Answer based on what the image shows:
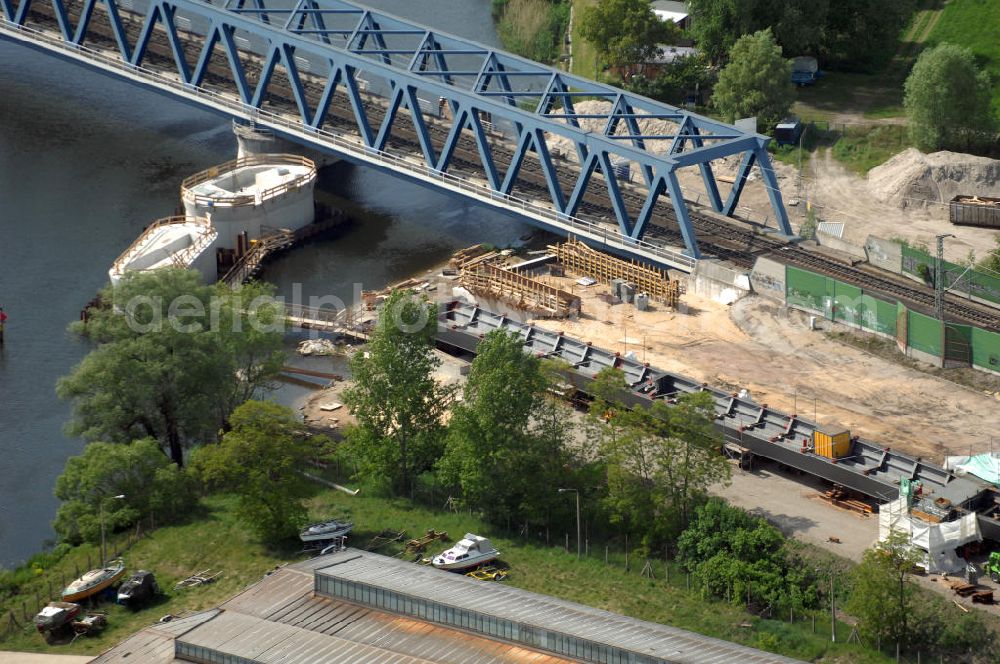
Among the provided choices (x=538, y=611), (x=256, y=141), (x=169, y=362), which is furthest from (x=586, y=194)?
(x=538, y=611)

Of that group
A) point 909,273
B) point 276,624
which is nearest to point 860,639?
point 276,624

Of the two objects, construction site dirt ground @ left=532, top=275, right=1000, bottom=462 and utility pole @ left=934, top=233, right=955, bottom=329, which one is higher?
utility pole @ left=934, top=233, right=955, bottom=329

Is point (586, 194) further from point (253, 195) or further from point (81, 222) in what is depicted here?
point (81, 222)

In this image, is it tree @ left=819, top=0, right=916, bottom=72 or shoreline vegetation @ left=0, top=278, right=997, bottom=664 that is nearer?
shoreline vegetation @ left=0, top=278, right=997, bottom=664

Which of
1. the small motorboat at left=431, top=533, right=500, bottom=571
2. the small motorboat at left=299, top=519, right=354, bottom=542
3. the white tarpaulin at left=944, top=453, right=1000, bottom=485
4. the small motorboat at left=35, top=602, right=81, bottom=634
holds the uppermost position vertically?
the white tarpaulin at left=944, top=453, right=1000, bottom=485

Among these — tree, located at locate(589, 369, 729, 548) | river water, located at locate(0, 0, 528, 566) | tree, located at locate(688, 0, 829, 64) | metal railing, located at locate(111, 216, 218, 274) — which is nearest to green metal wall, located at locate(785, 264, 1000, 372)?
tree, located at locate(589, 369, 729, 548)

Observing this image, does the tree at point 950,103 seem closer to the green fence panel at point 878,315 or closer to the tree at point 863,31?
the tree at point 863,31

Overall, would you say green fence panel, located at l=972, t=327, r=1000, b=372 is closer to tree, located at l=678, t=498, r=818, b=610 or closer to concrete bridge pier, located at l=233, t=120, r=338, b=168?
tree, located at l=678, t=498, r=818, b=610
